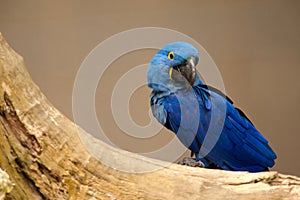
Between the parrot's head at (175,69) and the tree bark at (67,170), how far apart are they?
1.60 ft

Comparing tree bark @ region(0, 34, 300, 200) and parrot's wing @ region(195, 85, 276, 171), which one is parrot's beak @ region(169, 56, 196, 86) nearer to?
parrot's wing @ region(195, 85, 276, 171)

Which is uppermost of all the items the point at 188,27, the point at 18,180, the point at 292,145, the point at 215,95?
the point at 188,27

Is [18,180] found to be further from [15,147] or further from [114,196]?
[114,196]

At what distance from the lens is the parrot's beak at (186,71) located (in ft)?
5.27

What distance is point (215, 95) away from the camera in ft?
5.37

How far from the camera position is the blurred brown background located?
2.11m

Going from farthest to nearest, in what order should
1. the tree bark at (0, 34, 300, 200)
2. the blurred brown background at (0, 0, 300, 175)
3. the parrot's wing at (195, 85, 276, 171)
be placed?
the blurred brown background at (0, 0, 300, 175) → the parrot's wing at (195, 85, 276, 171) → the tree bark at (0, 34, 300, 200)

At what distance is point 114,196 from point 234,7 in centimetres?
124

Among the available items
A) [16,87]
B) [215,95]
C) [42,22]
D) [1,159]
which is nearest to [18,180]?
[1,159]

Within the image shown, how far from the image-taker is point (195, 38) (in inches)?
84.7

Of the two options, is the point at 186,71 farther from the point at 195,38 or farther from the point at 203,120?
the point at 195,38

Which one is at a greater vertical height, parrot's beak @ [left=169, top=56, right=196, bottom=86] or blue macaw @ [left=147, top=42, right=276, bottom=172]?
parrot's beak @ [left=169, top=56, right=196, bottom=86]

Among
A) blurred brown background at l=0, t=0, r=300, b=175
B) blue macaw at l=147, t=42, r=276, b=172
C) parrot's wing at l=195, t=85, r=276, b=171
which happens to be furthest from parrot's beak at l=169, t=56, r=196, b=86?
blurred brown background at l=0, t=0, r=300, b=175

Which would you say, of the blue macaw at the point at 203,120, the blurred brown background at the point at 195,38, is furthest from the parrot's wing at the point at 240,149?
the blurred brown background at the point at 195,38
